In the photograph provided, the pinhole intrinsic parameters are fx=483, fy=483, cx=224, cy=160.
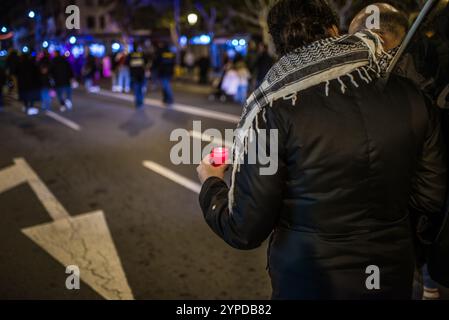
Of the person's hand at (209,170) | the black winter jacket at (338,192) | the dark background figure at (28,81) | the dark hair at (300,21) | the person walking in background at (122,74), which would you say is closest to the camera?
the black winter jacket at (338,192)

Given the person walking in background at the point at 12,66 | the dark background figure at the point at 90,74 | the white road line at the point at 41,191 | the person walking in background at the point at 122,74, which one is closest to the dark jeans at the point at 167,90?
the person walking in background at the point at 12,66

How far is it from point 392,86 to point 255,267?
2699mm

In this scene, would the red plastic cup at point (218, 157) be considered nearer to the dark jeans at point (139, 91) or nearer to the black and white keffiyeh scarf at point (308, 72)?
the black and white keffiyeh scarf at point (308, 72)

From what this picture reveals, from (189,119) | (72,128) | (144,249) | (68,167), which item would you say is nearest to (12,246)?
(144,249)

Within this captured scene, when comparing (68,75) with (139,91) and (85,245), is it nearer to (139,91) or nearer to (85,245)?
(139,91)

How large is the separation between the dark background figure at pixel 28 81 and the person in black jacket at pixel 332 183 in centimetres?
1289

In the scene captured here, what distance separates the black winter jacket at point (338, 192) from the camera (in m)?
1.55

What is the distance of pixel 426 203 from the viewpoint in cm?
180

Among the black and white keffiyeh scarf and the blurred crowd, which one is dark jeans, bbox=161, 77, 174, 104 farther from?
the black and white keffiyeh scarf

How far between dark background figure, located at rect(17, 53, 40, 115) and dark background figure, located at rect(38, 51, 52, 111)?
13.3 inches

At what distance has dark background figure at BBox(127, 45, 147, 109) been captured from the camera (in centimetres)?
1388

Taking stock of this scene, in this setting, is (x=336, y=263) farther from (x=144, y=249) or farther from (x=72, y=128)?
(x=72, y=128)

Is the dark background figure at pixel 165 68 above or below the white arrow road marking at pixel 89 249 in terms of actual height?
above

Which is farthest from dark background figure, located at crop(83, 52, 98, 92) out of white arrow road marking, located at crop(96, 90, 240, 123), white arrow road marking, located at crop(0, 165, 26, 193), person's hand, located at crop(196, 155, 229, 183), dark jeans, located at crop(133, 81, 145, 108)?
person's hand, located at crop(196, 155, 229, 183)
